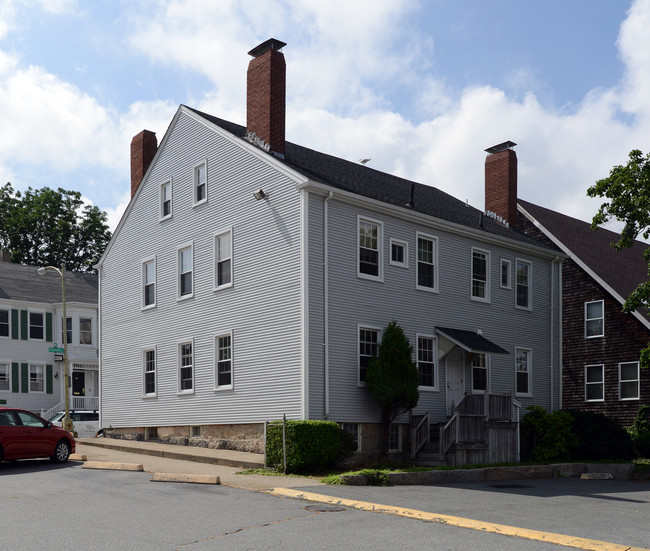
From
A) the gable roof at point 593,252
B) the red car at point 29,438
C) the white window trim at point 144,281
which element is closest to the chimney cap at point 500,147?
the gable roof at point 593,252

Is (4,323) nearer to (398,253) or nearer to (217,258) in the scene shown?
(217,258)

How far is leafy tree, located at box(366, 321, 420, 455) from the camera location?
20469mm

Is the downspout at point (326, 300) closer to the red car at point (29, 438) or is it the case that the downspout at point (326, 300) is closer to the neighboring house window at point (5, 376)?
the red car at point (29, 438)

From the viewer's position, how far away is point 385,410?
68.6 ft

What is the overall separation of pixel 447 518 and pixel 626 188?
15001 mm

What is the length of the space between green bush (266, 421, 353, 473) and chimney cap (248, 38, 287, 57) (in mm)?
10969

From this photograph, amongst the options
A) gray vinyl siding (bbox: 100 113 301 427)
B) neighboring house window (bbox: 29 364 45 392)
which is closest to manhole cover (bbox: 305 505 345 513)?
gray vinyl siding (bbox: 100 113 301 427)

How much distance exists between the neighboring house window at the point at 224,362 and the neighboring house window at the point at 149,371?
3.78 meters

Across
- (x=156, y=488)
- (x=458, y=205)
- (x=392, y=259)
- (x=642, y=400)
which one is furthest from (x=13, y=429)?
(x=642, y=400)

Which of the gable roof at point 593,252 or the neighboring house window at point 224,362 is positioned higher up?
the gable roof at point 593,252

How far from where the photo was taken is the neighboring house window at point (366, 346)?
70.7ft

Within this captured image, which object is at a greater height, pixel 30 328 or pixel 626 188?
pixel 626 188

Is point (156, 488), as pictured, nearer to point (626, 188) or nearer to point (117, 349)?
point (117, 349)

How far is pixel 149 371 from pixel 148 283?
2.98 m
